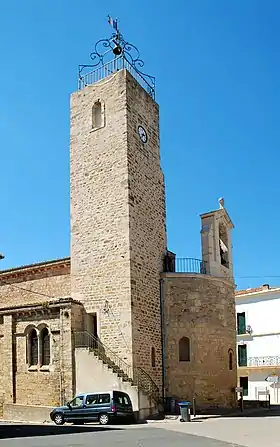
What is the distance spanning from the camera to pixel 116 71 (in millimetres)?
28203

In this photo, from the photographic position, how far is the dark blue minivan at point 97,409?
21422mm

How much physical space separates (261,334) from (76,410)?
21.8 m

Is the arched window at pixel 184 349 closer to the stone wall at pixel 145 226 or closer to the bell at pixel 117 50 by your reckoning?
the stone wall at pixel 145 226

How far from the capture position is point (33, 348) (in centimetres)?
2669

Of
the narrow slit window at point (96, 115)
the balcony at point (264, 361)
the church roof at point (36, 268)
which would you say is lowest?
the balcony at point (264, 361)

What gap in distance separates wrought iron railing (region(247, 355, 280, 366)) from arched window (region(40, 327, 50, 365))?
18.8m

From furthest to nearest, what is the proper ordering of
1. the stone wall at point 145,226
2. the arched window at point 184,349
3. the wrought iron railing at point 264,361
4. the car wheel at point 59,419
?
1. the wrought iron railing at point 264,361
2. the arched window at point 184,349
3. the stone wall at point 145,226
4. the car wheel at point 59,419

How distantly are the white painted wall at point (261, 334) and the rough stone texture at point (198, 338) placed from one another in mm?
11814

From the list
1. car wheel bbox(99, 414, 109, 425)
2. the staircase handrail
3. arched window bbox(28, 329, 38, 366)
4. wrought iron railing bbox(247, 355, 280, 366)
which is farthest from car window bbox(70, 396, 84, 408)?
wrought iron railing bbox(247, 355, 280, 366)

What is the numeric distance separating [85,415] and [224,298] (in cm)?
993

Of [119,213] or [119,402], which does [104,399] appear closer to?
[119,402]

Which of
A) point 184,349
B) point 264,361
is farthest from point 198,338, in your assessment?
point 264,361

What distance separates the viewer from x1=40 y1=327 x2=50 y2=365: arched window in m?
26.1

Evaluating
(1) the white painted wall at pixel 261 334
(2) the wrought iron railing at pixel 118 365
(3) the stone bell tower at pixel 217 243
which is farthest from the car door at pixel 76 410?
(1) the white painted wall at pixel 261 334
